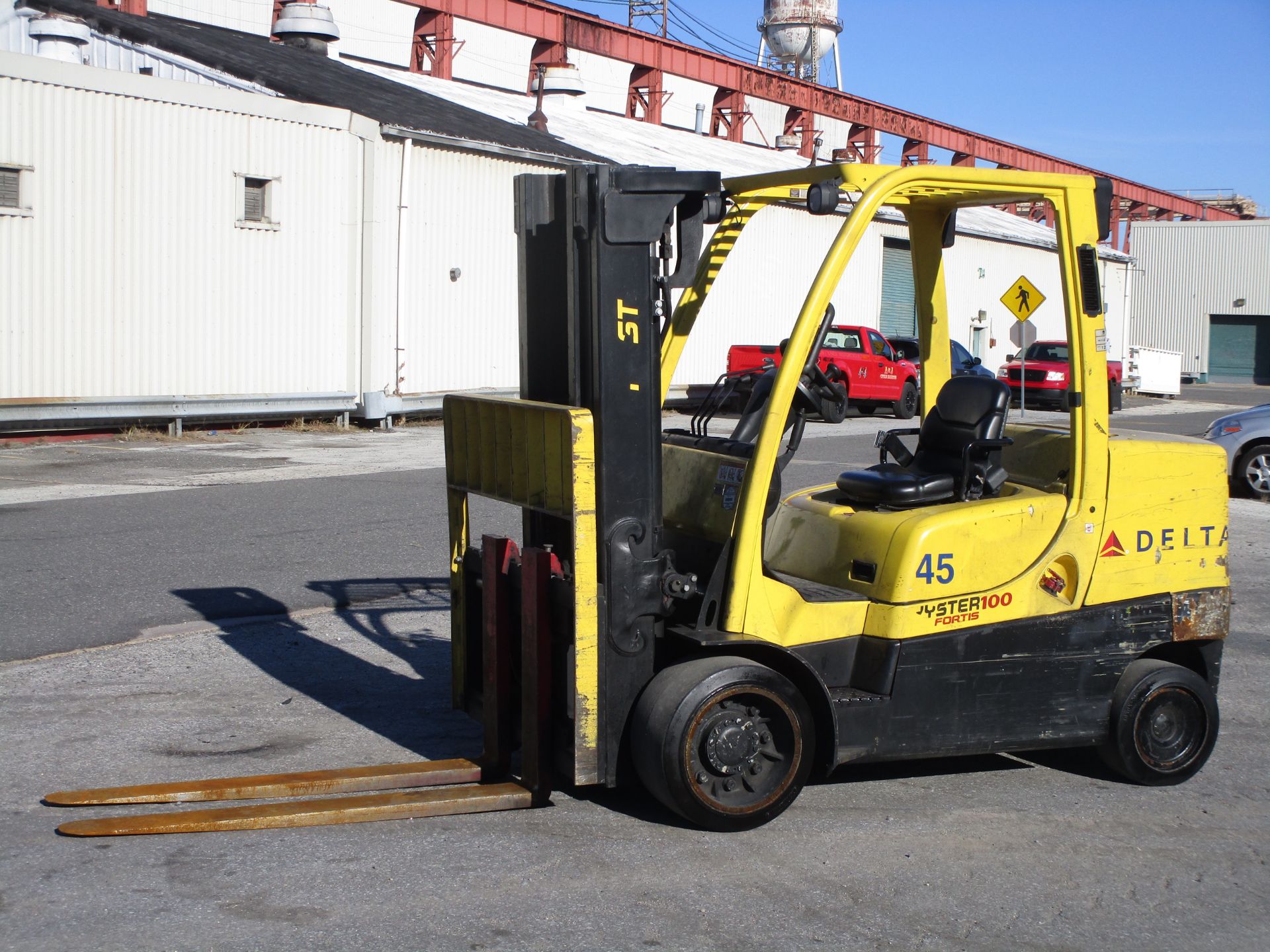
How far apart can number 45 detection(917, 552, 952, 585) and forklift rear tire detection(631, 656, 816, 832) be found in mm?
682

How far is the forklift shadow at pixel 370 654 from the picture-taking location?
20.8ft

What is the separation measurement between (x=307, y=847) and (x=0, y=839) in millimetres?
1110

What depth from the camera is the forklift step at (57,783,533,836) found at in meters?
4.73

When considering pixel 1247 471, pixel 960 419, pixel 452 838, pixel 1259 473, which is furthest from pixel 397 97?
pixel 452 838

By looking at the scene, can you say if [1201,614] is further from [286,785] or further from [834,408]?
[286,785]

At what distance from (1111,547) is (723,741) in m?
1.90

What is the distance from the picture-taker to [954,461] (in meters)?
5.59

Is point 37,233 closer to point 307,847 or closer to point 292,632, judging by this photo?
point 292,632

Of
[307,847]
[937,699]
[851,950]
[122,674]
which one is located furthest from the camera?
[122,674]

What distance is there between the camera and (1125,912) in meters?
4.36

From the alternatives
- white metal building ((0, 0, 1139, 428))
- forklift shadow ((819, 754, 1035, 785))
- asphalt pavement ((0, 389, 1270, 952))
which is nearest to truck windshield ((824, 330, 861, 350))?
white metal building ((0, 0, 1139, 428))

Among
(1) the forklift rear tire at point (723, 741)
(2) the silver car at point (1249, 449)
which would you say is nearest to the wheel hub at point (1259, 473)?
(2) the silver car at point (1249, 449)

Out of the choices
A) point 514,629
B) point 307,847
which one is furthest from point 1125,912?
point 307,847

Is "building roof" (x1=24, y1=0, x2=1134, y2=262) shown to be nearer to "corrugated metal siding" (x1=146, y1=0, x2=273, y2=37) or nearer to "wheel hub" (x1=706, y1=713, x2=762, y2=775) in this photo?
"corrugated metal siding" (x1=146, y1=0, x2=273, y2=37)
